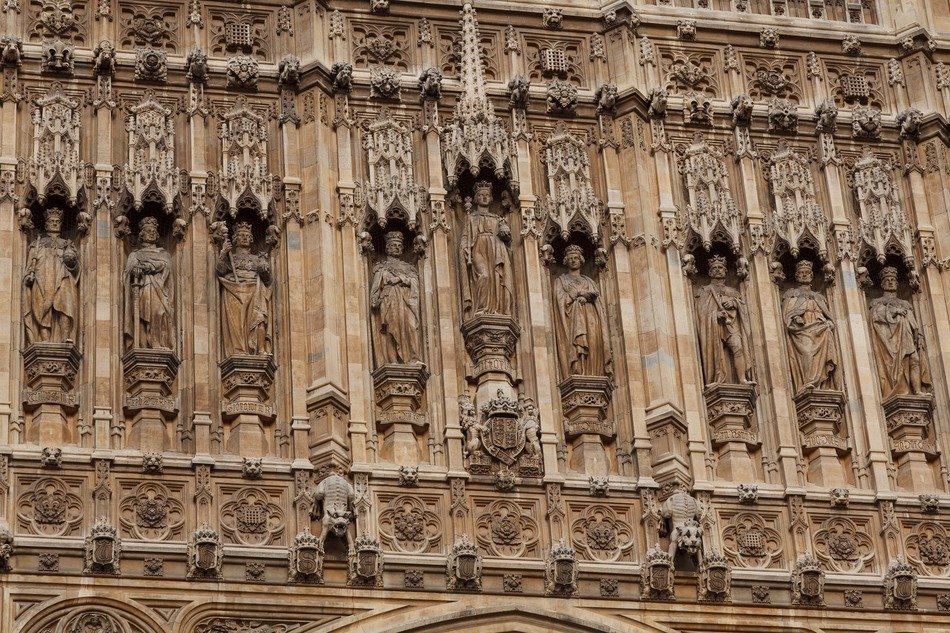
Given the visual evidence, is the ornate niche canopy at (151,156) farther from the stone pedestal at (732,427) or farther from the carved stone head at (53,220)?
the stone pedestal at (732,427)

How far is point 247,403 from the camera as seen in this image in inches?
1051

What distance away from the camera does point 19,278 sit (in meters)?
26.9

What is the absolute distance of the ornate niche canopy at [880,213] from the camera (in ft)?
95.2

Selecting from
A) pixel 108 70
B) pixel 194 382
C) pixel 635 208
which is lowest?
pixel 194 382

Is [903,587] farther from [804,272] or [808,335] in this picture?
[804,272]

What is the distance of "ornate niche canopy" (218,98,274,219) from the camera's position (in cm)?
2770

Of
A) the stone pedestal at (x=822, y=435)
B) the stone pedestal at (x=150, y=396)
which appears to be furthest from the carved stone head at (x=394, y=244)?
the stone pedestal at (x=822, y=435)

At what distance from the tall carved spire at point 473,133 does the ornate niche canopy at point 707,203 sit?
6.79ft

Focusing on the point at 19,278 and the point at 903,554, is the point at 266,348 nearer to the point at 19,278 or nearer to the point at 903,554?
the point at 19,278

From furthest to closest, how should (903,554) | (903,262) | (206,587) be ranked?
(903,262)
(903,554)
(206,587)

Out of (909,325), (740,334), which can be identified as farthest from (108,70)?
(909,325)

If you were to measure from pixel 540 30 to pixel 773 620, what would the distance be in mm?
7510

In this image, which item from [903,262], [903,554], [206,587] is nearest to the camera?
[206,587]

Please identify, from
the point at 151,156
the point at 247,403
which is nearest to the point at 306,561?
the point at 247,403
